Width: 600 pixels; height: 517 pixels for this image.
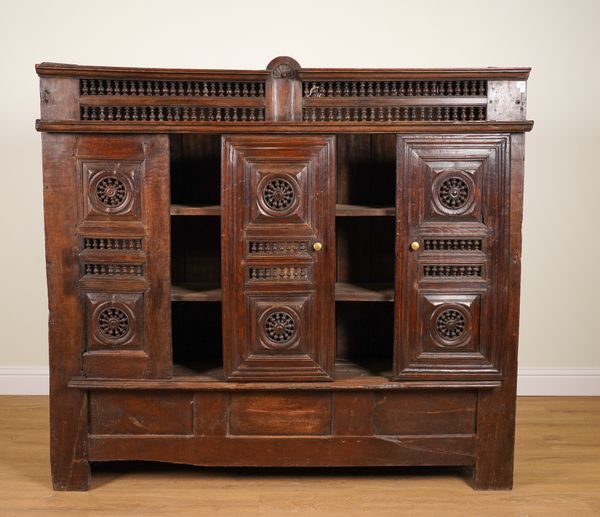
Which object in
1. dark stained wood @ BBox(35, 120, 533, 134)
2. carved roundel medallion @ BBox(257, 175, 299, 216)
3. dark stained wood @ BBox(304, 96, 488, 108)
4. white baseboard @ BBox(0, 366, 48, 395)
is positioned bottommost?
white baseboard @ BBox(0, 366, 48, 395)

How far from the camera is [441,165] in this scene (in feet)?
9.80

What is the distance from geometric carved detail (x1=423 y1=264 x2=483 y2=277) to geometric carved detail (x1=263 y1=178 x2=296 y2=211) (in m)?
0.64

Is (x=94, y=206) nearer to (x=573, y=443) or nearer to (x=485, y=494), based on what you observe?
(x=485, y=494)

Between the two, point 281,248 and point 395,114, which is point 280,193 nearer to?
point 281,248

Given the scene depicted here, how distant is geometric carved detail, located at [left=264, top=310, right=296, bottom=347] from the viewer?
3.04 metres

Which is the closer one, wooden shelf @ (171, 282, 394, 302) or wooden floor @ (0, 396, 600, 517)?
wooden floor @ (0, 396, 600, 517)

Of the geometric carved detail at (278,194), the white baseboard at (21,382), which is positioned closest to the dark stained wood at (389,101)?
the geometric carved detail at (278,194)

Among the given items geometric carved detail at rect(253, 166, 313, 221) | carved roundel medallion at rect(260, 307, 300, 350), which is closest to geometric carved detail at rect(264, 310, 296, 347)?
carved roundel medallion at rect(260, 307, 300, 350)

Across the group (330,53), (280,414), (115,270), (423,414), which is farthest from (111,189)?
(330,53)

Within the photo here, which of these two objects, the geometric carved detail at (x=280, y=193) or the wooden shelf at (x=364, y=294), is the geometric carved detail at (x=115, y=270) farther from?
the wooden shelf at (x=364, y=294)

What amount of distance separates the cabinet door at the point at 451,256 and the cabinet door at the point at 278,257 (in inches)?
12.3

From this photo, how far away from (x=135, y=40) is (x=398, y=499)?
9.46 feet

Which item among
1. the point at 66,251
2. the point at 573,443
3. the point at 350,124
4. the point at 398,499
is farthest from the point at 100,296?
the point at 573,443

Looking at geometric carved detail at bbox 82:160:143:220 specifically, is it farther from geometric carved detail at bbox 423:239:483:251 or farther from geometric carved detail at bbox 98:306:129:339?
geometric carved detail at bbox 423:239:483:251
